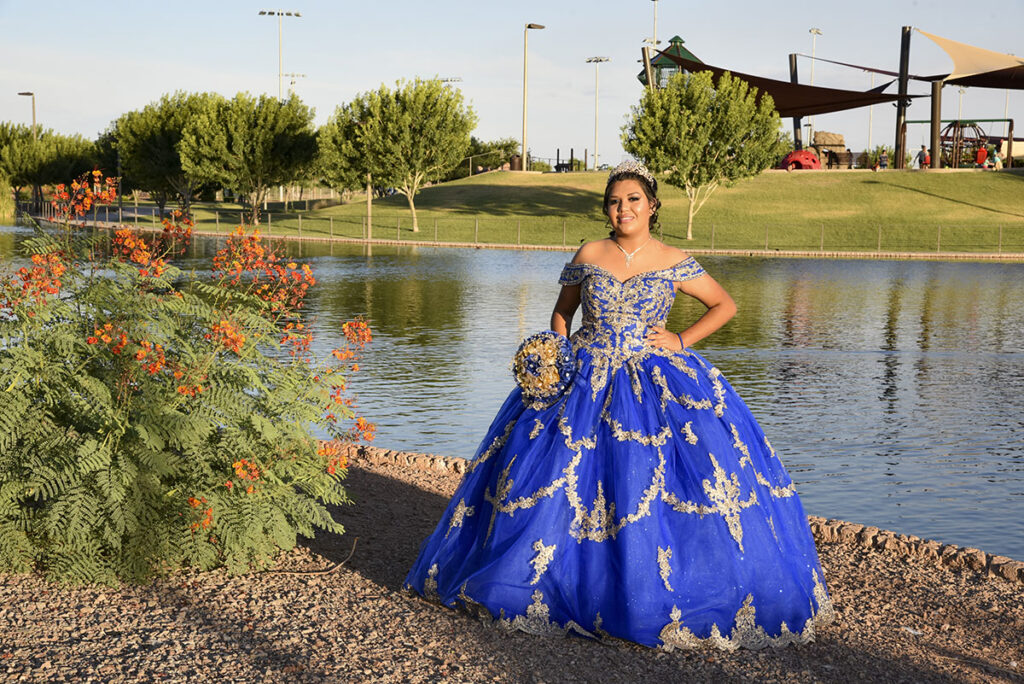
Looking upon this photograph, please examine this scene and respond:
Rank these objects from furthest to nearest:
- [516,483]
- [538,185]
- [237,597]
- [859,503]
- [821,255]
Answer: [538,185] < [821,255] < [859,503] < [237,597] < [516,483]

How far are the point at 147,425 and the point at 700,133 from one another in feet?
142

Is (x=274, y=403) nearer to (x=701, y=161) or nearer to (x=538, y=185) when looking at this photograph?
(x=701, y=161)

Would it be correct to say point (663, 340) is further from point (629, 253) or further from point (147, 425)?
point (147, 425)

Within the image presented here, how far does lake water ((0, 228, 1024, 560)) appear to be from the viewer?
316 inches

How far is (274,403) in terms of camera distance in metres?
5.44

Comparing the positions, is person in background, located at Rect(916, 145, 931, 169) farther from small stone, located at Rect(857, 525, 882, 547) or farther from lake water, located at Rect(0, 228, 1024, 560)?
small stone, located at Rect(857, 525, 882, 547)

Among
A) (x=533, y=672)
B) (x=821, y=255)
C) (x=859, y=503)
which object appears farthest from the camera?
(x=821, y=255)

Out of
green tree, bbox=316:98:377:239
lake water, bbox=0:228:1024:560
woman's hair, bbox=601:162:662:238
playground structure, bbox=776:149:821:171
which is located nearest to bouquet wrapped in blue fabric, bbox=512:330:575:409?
woman's hair, bbox=601:162:662:238

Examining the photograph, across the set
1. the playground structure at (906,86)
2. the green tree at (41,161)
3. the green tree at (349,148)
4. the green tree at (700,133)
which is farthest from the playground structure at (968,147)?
the green tree at (41,161)

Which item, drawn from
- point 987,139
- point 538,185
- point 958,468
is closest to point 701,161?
point 538,185

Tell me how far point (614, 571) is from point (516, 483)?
22.0 inches

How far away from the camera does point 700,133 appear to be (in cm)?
Result: 4625

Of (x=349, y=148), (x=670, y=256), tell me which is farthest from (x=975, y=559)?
(x=349, y=148)

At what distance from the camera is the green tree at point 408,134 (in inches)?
1934
